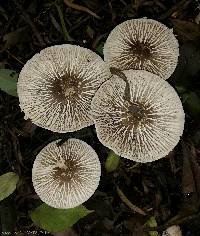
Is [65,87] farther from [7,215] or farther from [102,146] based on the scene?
[7,215]

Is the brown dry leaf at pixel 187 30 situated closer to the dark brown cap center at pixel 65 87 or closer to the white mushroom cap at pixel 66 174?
the dark brown cap center at pixel 65 87

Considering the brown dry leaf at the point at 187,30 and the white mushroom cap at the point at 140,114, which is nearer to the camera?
the white mushroom cap at the point at 140,114

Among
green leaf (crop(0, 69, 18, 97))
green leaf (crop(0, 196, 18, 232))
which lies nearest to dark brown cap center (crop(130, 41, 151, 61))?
green leaf (crop(0, 69, 18, 97))

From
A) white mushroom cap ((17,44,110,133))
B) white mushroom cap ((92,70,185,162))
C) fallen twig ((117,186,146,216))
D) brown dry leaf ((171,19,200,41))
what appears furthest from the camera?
fallen twig ((117,186,146,216))

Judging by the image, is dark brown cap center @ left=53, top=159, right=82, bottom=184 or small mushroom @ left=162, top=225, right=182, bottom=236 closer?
dark brown cap center @ left=53, top=159, right=82, bottom=184

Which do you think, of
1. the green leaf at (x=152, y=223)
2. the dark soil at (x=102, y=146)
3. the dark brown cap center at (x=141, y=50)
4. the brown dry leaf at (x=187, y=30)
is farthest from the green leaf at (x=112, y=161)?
the brown dry leaf at (x=187, y=30)

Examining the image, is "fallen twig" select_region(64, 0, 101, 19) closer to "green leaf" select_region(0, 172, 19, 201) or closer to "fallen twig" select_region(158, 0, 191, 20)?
"fallen twig" select_region(158, 0, 191, 20)
